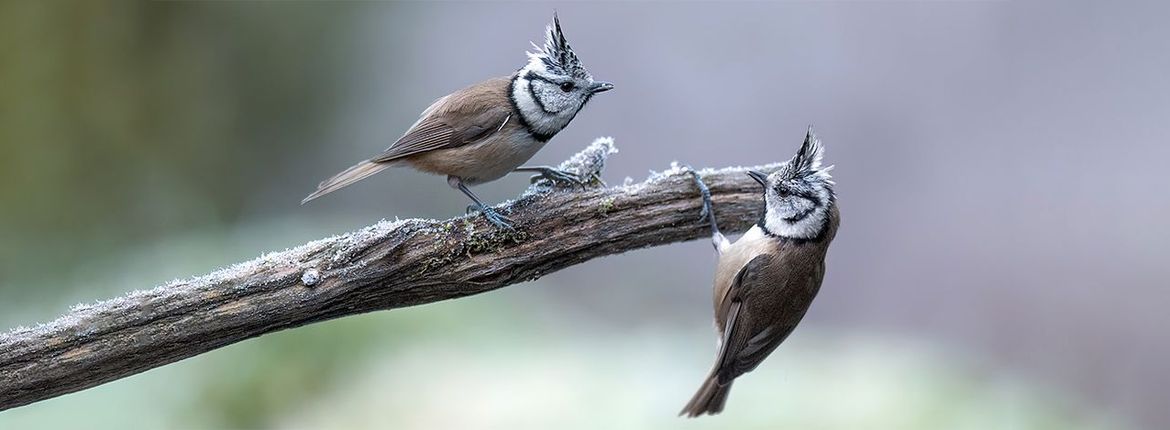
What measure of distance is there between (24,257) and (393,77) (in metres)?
2.44

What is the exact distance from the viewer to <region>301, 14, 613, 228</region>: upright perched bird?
2.61 metres

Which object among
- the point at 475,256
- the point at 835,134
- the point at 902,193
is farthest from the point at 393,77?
the point at 475,256

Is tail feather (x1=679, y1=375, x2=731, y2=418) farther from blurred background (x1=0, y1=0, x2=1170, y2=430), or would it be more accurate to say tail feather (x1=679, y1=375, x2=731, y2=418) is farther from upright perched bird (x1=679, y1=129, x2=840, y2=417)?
blurred background (x1=0, y1=0, x2=1170, y2=430)

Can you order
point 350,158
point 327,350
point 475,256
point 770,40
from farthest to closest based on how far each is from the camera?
point 350,158 → point 770,40 → point 327,350 → point 475,256

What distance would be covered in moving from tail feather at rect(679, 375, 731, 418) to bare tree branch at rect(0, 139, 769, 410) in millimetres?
641

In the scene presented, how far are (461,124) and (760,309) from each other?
3.73 feet

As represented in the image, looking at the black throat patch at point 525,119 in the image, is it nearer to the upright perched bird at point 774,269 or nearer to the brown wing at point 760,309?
the upright perched bird at point 774,269

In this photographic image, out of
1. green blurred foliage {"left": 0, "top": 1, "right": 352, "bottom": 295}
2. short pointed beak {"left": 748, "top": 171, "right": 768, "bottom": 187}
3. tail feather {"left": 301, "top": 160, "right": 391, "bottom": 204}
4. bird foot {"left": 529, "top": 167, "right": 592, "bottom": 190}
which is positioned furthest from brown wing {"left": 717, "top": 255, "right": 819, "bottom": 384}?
green blurred foliage {"left": 0, "top": 1, "right": 352, "bottom": 295}

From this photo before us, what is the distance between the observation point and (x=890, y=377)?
450 centimetres

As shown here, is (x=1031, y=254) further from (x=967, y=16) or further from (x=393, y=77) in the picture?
(x=393, y=77)

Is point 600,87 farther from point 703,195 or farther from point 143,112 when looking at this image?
point 143,112

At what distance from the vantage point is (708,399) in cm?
323

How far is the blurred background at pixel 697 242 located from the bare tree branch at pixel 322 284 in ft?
5.77

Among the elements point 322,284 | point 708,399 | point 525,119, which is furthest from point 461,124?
point 708,399
